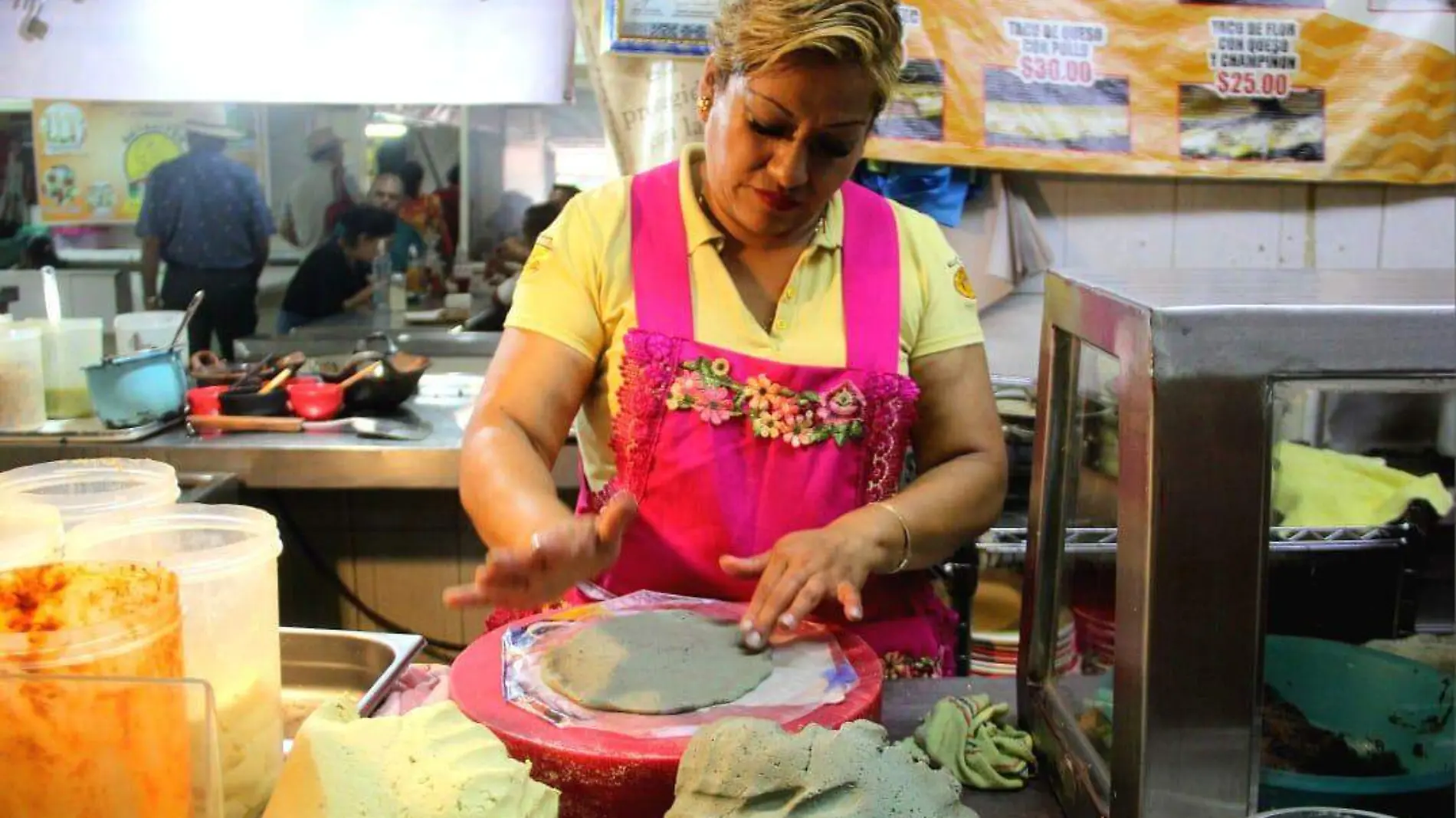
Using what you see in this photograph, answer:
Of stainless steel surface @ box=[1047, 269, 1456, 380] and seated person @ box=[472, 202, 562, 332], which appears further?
seated person @ box=[472, 202, 562, 332]

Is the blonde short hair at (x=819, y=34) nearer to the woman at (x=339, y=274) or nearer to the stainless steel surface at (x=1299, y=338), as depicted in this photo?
the stainless steel surface at (x=1299, y=338)

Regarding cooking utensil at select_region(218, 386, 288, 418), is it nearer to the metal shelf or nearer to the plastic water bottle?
the plastic water bottle

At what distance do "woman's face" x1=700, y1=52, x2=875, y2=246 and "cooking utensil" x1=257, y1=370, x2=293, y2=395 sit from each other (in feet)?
6.08

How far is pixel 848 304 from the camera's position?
1.80 m

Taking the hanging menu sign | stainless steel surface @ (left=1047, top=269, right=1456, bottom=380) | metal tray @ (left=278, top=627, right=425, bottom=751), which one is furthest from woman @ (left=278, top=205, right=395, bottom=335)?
stainless steel surface @ (left=1047, top=269, right=1456, bottom=380)

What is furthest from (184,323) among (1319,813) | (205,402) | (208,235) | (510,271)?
(1319,813)

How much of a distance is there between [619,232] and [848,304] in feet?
1.18

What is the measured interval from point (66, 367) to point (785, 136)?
238cm

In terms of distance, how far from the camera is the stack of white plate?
262cm

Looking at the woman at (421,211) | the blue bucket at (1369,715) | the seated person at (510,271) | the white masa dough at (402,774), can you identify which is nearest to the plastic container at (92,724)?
the white masa dough at (402,774)

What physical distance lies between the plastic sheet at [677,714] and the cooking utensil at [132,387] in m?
2.02

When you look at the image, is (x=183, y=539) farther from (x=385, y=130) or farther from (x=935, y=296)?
(x=385, y=130)

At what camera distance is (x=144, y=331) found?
342 cm

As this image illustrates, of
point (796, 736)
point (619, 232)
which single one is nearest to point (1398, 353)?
point (796, 736)
